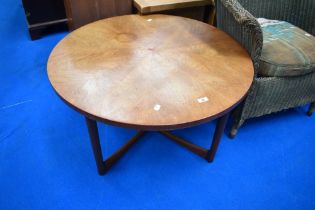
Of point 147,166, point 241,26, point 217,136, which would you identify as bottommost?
point 147,166

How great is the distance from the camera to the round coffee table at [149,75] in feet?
2.84

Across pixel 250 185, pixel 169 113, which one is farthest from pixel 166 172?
pixel 169 113

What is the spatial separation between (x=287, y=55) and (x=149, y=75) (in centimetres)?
74

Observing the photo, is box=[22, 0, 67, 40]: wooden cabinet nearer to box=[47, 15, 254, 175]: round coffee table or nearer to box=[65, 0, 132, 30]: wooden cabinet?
box=[65, 0, 132, 30]: wooden cabinet

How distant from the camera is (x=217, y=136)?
123 cm

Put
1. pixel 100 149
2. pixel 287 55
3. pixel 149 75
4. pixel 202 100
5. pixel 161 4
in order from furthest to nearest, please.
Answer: pixel 161 4 < pixel 287 55 < pixel 100 149 < pixel 149 75 < pixel 202 100

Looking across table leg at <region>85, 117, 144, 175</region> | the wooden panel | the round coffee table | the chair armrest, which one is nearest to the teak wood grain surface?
the round coffee table

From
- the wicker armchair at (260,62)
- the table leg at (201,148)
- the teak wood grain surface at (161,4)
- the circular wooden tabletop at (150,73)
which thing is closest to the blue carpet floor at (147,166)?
the table leg at (201,148)

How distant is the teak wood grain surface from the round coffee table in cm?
11

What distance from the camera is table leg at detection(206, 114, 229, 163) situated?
115 cm

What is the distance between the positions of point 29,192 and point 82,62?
0.66 metres

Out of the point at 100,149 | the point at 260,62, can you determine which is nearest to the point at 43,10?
the point at 100,149

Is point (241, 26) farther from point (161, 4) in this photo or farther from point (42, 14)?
point (42, 14)

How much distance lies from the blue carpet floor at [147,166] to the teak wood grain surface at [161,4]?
71 centimetres
